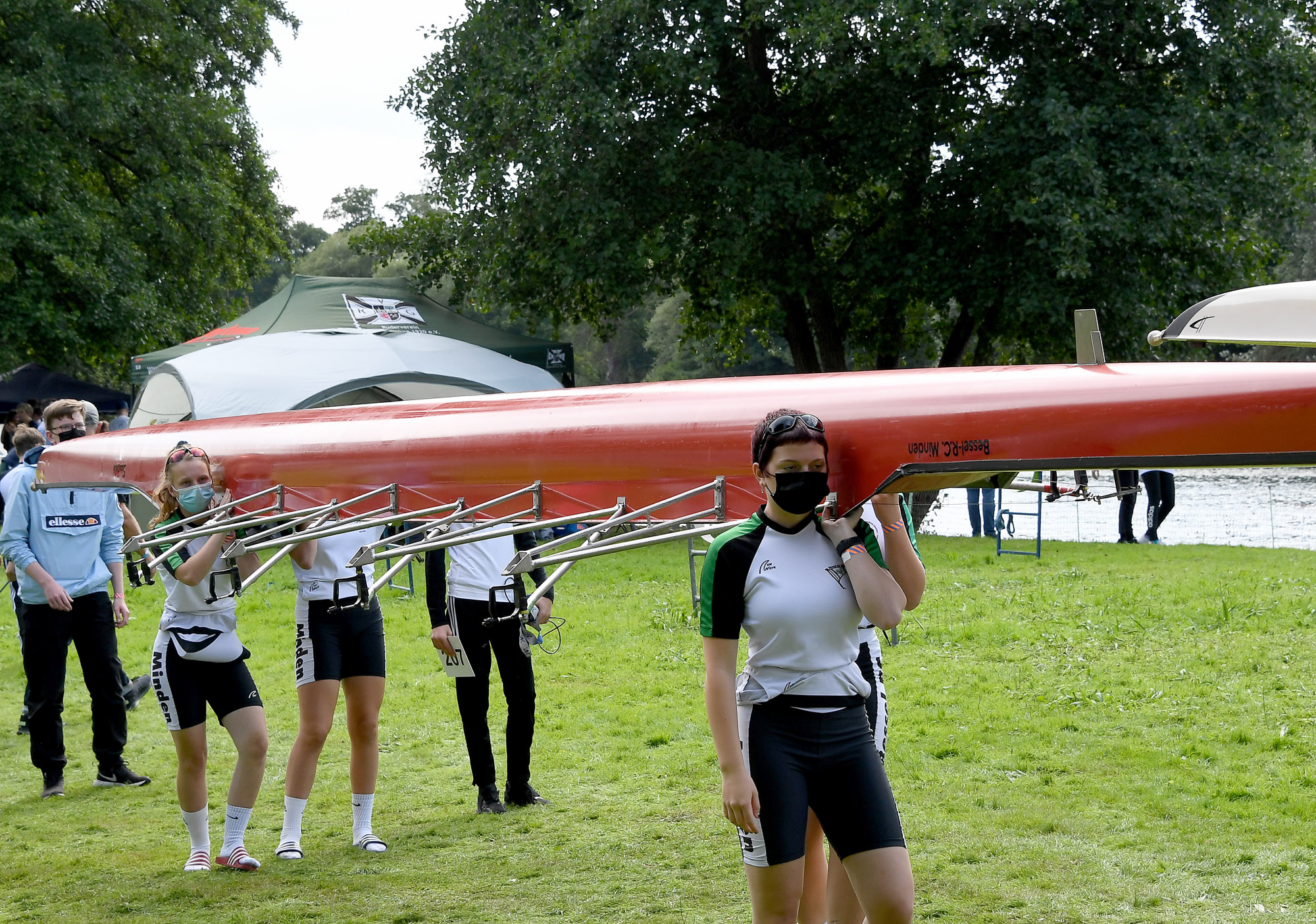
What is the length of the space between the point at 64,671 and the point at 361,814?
2.22 metres

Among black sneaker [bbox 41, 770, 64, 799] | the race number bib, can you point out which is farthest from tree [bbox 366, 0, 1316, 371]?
black sneaker [bbox 41, 770, 64, 799]

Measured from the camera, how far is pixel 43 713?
6.38m

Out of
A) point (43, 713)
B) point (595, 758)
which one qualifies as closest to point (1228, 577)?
point (595, 758)

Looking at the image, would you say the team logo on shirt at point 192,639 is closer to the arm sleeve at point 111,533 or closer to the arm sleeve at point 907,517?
the arm sleeve at point 111,533

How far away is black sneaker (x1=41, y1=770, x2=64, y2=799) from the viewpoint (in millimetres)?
6371

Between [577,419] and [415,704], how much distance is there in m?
4.45

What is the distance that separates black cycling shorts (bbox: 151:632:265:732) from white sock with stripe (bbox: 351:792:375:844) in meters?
0.73

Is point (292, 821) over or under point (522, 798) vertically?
over

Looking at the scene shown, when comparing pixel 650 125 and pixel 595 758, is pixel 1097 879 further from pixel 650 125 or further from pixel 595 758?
pixel 650 125

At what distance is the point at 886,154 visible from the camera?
16578 millimetres

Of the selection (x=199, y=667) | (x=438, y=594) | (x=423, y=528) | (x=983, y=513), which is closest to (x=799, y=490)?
(x=423, y=528)

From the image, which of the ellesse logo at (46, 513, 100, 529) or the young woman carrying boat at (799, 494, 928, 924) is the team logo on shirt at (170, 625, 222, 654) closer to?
the ellesse logo at (46, 513, 100, 529)

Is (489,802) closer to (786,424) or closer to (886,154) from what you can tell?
(786,424)

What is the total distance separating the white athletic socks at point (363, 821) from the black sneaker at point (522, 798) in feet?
2.44
